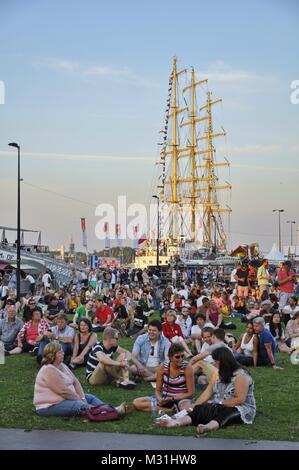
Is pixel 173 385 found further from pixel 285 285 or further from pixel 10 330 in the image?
pixel 285 285

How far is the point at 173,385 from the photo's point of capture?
7.81 m

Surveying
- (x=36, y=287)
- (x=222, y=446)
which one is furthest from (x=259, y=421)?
(x=36, y=287)

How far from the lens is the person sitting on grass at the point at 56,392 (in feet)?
24.3

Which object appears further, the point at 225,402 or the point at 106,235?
the point at 106,235

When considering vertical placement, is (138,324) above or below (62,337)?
below

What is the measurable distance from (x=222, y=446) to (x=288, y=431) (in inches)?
39.0

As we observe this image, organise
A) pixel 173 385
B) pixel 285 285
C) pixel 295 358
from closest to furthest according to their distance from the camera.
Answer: pixel 173 385 → pixel 295 358 → pixel 285 285

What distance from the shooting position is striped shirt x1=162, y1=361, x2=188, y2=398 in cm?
779

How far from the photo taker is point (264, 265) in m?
22.5

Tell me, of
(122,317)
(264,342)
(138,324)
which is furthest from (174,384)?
(122,317)

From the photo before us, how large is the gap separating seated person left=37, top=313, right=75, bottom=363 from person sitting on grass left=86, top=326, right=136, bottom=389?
1.53 m

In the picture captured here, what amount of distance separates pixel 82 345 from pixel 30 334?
2.34m

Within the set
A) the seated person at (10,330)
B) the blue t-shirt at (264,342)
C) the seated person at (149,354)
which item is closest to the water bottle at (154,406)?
the seated person at (149,354)

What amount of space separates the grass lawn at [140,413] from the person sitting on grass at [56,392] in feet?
0.41
